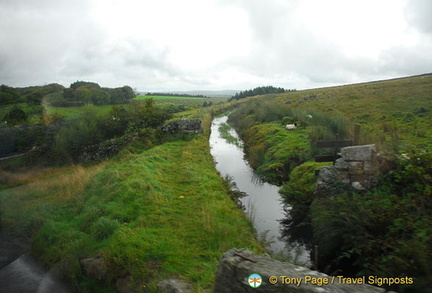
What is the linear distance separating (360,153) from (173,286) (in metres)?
5.65

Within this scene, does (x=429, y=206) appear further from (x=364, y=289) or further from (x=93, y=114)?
(x=93, y=114)

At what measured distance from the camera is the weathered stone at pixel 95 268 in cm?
507

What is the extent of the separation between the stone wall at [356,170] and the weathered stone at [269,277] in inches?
166

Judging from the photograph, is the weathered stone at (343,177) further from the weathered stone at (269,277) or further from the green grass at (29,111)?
the green grass at (29,111)

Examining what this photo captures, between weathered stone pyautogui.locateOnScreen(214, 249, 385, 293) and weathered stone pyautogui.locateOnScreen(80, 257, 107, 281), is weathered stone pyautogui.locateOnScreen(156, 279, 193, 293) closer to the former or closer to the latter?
weathered stone pyautogui.locateOnScreen(214, 249, 385, 293)

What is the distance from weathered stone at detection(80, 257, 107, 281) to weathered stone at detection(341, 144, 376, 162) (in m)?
6.59

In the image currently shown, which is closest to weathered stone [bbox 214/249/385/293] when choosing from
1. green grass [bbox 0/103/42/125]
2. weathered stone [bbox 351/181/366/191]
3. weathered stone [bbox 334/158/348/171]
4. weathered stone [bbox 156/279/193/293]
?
weathered stone [bbox 156/279/193/293]

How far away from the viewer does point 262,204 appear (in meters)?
9.41

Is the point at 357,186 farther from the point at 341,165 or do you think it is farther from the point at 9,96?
the point at 9,96

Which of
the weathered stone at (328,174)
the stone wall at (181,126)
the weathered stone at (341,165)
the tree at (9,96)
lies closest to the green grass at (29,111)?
the tree at (9,96)

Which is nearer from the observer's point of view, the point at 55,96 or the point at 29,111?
the point at 29,111

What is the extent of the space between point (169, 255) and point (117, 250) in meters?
1.17

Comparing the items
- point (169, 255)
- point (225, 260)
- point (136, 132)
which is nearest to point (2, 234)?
point (169, 255)

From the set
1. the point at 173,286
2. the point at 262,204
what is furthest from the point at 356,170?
the point at 173,286
